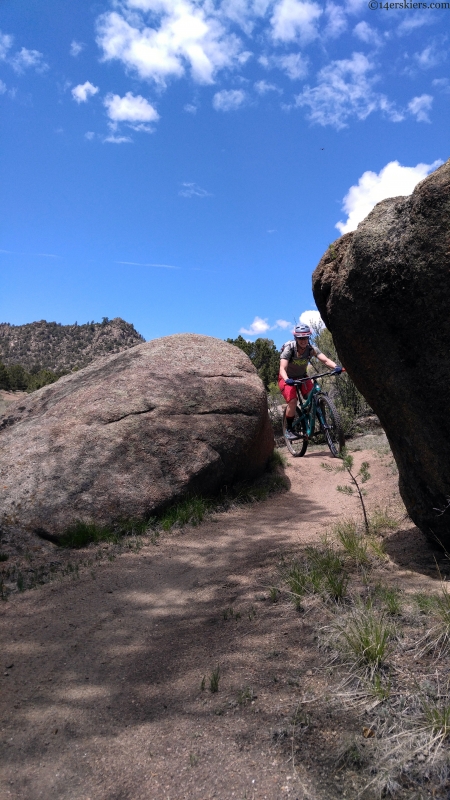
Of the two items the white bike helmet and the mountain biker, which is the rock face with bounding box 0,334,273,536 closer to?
the mountain biker

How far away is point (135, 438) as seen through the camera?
232 inches

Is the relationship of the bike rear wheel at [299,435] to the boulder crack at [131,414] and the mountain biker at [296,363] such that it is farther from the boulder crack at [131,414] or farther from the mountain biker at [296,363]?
the boulder crack at [131,414]

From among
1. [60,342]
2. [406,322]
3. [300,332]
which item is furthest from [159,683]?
[60,342]

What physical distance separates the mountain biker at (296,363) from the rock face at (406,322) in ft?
11.6

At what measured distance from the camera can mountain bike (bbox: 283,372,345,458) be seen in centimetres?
769

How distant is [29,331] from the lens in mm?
53375

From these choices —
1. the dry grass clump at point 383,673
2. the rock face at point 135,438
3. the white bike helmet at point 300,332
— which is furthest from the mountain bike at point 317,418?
the dry grass clump at point 383,673

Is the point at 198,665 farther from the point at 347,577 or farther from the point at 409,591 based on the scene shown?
the point at 409,591

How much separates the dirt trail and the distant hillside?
3868 centimetres

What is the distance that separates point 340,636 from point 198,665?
2.50ft

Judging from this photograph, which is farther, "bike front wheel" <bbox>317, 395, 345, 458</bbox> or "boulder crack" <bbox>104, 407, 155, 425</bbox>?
"bike front wheel" <bbox>317, 395, 345, 458</bbox>

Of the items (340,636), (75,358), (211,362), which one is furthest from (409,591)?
(75,358)

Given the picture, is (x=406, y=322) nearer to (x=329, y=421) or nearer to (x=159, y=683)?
(x=159, y=683)

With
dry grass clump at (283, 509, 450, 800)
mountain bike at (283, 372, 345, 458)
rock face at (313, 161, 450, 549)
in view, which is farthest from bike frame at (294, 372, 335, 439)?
dry grass clump at (283, 509, 450, 800)
